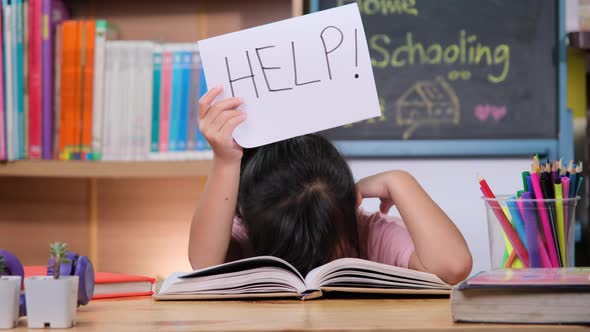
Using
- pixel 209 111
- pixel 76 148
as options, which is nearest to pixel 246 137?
pixel 209 111

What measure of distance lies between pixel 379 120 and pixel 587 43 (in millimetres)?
548

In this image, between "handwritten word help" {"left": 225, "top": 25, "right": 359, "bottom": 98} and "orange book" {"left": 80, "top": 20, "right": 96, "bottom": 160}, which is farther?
"orange book" {"left": 80, "top": 20, "right": 96, "bottom": 160}

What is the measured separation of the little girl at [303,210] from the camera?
1191 mm

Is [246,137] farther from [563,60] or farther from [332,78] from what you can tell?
[563,60]

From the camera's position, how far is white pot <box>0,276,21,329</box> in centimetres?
76

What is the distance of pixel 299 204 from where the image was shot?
123cm

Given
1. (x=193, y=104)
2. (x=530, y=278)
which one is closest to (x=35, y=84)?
(x=193, y=104)

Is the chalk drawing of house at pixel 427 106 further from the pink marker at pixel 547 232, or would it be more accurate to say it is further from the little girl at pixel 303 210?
the pink marker at pixel 547 232

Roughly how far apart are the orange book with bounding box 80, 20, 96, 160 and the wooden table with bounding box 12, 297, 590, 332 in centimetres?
99

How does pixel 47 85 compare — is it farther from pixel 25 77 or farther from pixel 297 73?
pixel 297 73

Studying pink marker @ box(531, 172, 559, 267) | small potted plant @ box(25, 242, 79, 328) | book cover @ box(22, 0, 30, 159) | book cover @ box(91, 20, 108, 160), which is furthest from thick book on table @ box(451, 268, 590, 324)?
book cover @ box(22, 0, 30, 159)

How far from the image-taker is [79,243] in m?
2.18

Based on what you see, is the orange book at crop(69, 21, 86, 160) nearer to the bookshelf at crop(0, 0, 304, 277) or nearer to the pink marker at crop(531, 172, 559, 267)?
the bookshelf at crop(0, 0, 304, 277)

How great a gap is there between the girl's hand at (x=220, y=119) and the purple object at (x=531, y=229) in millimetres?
387
